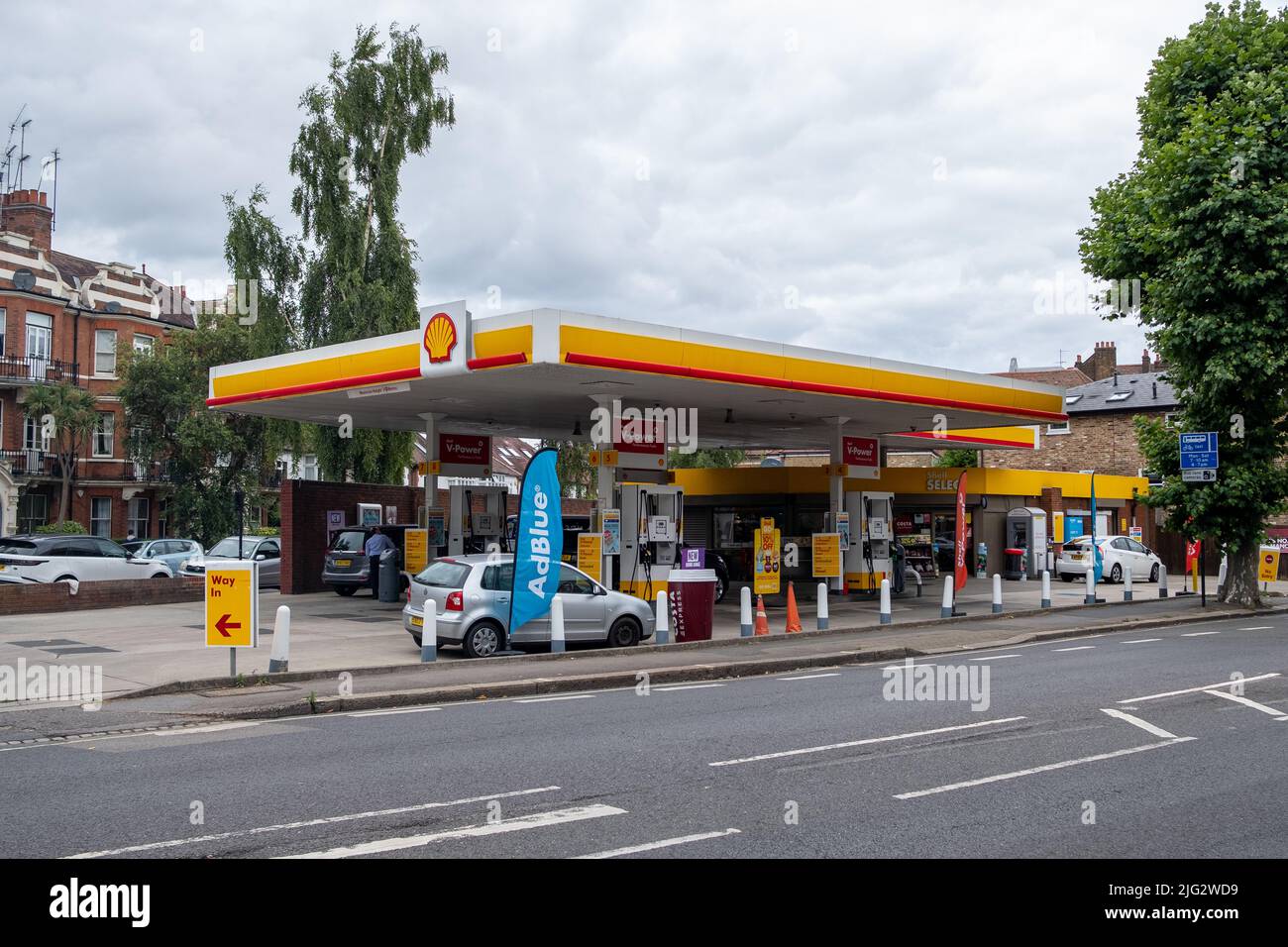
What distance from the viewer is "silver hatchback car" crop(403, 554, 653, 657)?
15711 millimetres

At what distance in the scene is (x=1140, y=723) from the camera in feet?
35.0

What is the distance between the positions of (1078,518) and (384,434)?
24164mm

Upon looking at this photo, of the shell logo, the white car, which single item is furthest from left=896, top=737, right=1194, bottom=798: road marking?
the white car

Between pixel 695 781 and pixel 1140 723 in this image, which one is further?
pixel 1140 723

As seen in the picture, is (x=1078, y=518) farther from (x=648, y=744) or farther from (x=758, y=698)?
(x=648, y=744)

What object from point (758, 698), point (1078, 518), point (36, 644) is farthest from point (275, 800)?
point (1078, 518)

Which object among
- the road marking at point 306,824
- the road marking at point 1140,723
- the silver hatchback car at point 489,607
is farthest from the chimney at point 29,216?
the road marking at point 1140,723

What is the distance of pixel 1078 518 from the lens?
40906mm

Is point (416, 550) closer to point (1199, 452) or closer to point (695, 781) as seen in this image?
point (1199, 452)

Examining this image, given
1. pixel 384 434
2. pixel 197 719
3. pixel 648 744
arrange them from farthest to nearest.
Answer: pixel 384 434, pixel 197 719, pixel 648 744

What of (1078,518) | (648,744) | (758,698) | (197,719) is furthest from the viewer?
(1078,518)

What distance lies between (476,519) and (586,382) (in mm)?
8691

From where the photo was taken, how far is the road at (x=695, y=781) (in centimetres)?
663

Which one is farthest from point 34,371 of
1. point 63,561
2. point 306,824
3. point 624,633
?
point 306,824
